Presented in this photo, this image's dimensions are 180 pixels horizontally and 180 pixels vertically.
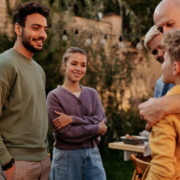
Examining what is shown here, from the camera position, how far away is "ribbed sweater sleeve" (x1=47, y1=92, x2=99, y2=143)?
2093mm

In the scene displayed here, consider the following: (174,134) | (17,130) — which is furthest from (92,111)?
(174,134)

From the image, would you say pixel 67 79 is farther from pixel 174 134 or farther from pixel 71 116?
pixel 174 134

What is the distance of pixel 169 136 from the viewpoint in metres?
1.04

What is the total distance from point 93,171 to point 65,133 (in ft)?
1.23

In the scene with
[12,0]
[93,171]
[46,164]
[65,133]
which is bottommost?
[93,171]

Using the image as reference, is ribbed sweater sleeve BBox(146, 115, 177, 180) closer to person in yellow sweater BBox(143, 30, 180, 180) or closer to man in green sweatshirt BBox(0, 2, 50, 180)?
person in yellow sweater BBox(143, 30, 180, 180)

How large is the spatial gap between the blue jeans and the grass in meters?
2.58

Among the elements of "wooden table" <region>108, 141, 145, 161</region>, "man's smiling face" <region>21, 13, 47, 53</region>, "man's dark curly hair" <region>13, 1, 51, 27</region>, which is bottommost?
"wooden table" <region>108, 141, 145, 161</region>

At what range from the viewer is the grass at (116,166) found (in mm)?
4613

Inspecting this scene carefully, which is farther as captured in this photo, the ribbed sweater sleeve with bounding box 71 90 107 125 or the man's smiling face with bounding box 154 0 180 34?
the ribbed sweater sleeve with bounding box 71 90 107 125

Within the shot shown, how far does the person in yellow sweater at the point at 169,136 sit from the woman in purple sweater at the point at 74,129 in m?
1.05

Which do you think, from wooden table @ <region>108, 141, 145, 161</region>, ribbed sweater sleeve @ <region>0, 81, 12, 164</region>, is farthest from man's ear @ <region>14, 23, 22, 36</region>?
wooden table @ <region>108, 141, 145, 161</region>

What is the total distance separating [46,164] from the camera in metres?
1.83

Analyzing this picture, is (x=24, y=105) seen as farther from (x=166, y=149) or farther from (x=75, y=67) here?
(x=166, y=149)
